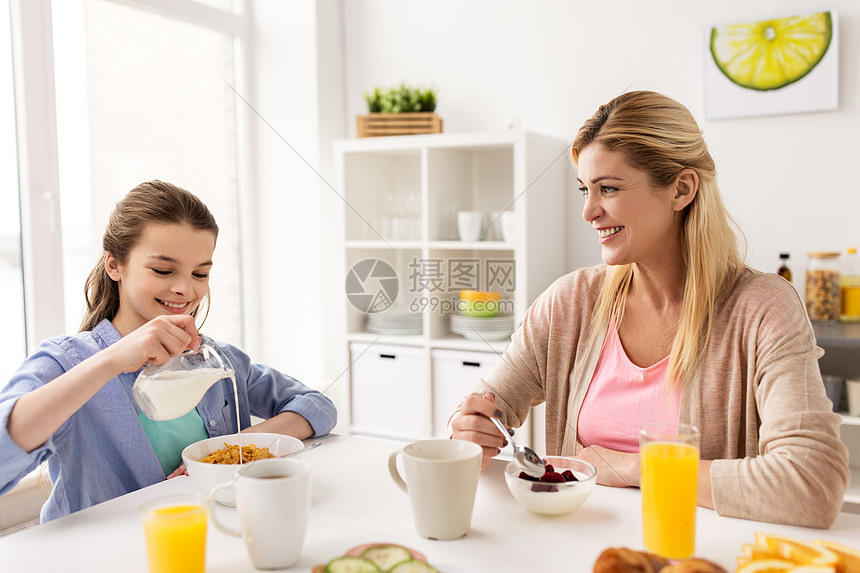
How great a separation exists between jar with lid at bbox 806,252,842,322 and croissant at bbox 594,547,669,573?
1.68 m

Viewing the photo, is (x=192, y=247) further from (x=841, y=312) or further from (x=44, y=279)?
(x=841, y=312)

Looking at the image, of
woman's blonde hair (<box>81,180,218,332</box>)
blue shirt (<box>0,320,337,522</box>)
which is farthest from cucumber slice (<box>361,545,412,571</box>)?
woman's blonde hair (<box>81,180,218,332</box>)

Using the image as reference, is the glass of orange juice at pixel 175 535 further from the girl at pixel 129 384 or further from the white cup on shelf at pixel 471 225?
the white cup on shelf at pixel 471 225

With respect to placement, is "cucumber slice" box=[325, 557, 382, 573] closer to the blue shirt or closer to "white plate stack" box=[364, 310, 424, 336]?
the blue shirt

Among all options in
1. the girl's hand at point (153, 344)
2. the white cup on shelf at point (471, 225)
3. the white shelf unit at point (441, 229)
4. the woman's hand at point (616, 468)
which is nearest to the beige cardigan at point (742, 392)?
the woman's hand at point (616, 468)

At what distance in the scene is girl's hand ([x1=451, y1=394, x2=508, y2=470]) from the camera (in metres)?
1.08

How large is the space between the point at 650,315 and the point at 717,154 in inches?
48.2

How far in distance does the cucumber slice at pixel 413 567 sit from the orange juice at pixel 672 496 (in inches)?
9.5

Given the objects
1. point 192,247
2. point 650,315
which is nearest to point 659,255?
point 650,315

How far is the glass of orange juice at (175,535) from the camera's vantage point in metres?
0.70

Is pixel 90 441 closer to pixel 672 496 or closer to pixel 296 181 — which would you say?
pixel 672 496

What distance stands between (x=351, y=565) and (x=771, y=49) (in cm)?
207

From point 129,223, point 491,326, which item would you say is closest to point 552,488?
point 129,223

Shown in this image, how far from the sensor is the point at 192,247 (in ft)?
4.00
